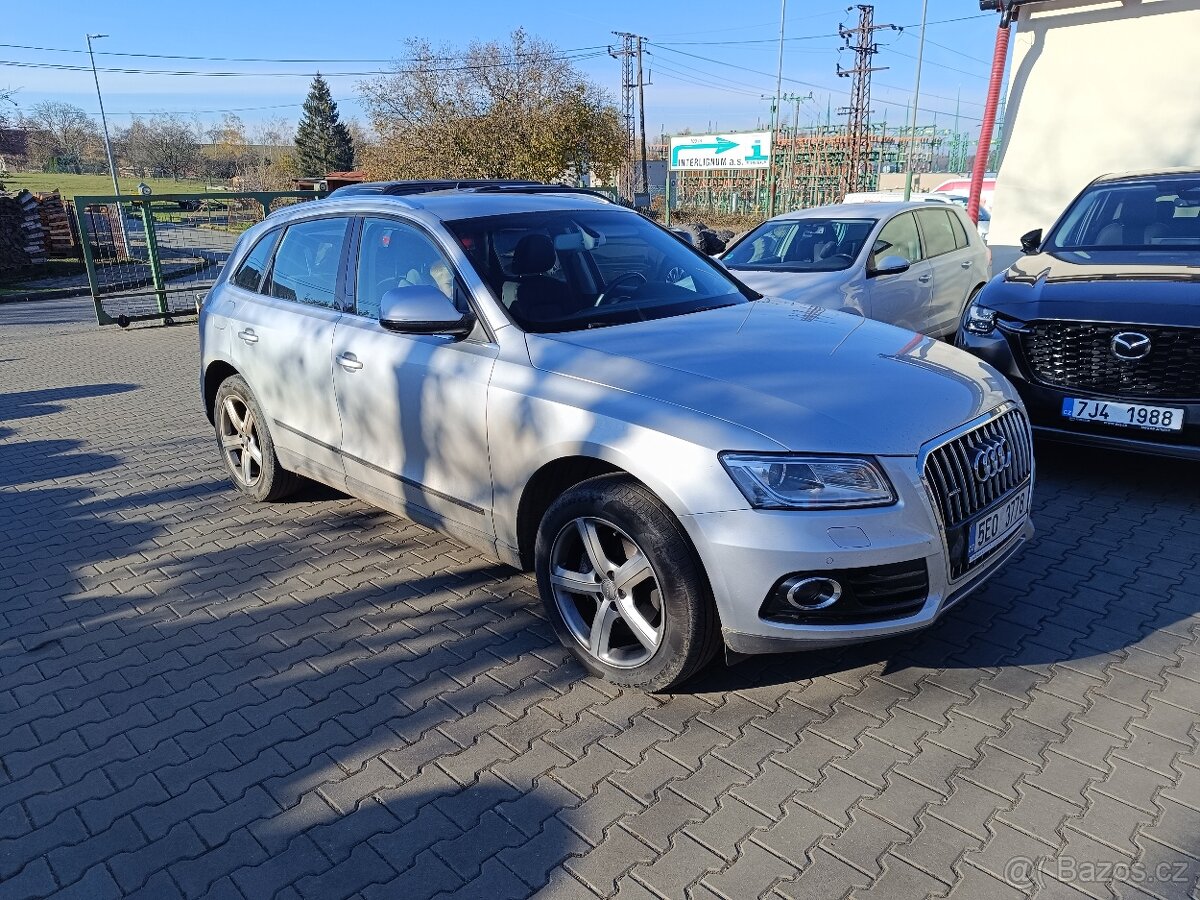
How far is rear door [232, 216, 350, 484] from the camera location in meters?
4.25

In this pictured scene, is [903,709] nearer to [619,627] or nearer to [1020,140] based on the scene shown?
[619,627]

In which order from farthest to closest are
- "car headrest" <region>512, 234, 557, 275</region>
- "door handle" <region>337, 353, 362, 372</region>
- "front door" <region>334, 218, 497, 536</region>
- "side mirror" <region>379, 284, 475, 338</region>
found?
"door handle" <region>337, 353, 362, 372</region> → "car headrest" <region>512, 234, 557, 275</region> → "front door" <region>334, 218, 497, 536</region> → "side mirror" <region>379, 284, 475, 338</region>

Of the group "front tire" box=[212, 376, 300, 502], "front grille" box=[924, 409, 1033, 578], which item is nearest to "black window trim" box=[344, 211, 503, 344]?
"front tire" box=[212, 376, 300, 502]

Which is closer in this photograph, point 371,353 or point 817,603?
point 817,603

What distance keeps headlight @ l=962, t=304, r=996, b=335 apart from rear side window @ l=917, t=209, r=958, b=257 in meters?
3.21

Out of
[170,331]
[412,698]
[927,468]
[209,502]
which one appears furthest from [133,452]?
[170,331]

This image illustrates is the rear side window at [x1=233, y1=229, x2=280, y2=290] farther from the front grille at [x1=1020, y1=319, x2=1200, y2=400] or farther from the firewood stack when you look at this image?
the firewood stack

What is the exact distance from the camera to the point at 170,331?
13258mm

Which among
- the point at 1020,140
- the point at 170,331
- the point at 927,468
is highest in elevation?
the point at 1020,140

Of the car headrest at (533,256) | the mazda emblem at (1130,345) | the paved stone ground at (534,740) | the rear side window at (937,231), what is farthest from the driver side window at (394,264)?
the rear side window at (937,231)

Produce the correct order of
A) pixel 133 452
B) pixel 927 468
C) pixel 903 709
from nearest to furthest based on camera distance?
pixel 927 468
pixel 903 709
pixel 133 452

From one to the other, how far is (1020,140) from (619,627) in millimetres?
12583

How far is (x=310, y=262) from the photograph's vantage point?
4.51 metres

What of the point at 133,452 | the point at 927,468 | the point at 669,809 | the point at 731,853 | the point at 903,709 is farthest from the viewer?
the point at 133,452
